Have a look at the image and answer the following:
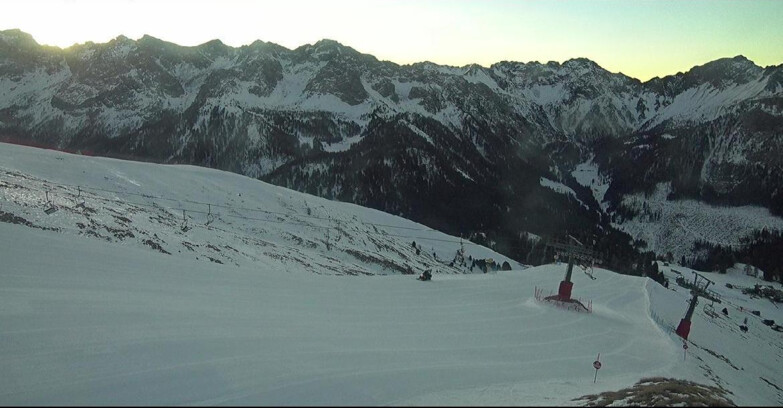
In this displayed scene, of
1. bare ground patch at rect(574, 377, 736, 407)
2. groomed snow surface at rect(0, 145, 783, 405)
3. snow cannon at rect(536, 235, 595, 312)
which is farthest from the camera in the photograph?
→ snow cannon at rect(536, 235, 595, 312)

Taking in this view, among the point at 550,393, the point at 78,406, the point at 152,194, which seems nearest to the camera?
the point at 78,406

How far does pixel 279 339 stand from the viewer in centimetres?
1756

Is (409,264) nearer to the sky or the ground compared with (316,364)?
nearer to the ground

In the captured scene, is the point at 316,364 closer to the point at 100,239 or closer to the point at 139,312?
the point at 139,312

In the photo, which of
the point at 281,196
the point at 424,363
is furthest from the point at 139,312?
the point at 281,196

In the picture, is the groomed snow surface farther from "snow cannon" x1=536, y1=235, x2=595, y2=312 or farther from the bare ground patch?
"snow cannon" x1=536, y1=235, x2=595, y2=312

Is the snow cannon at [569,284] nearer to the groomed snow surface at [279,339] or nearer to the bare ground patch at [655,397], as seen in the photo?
the groomed snow surface at [279,339]

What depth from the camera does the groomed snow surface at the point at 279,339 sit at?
44.5 feet

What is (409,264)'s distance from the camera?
202 ft

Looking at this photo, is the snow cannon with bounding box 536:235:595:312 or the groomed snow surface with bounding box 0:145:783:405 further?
the snow cannon with bounding box 536:235:595:312

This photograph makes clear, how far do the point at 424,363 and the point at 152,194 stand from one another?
1869 inches

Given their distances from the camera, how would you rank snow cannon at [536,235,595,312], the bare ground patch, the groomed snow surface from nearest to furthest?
the bare ground patch < the groomed snow surface < snow cannon at [536,235,595,312]

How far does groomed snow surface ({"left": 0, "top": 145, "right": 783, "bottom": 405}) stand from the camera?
1355 centimetres

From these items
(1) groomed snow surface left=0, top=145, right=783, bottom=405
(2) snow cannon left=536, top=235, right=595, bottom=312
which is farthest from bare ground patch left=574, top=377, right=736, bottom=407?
(2) snow cannon left=536, top=235, right=595, bottom=312
